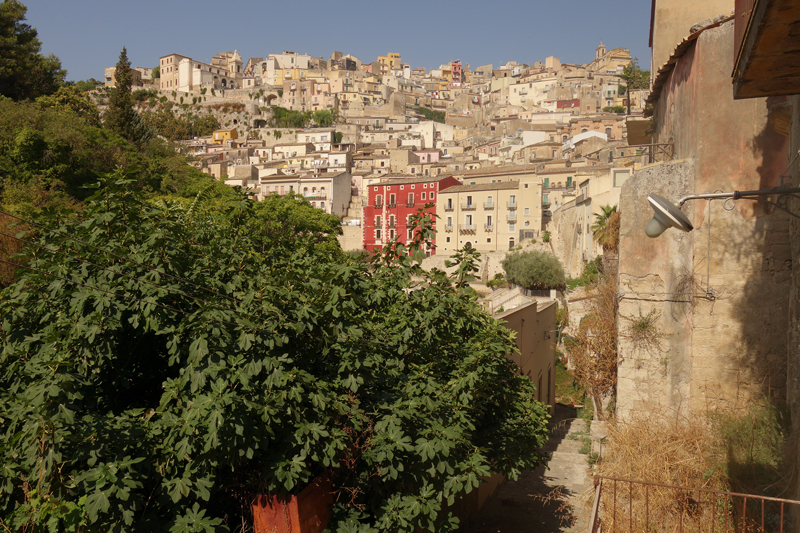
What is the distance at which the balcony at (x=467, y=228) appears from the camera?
181 feet

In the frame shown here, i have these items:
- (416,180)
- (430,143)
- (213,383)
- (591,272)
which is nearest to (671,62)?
(213,383)

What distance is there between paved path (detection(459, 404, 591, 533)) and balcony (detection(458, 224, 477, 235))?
38635 mm

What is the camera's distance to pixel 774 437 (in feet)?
→ 25.1

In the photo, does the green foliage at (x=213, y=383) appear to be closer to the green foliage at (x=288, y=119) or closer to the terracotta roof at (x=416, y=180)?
the terracotta roof at (x=416, y=180)

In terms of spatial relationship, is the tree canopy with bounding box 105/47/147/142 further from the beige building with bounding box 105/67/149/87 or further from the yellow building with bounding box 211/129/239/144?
the beige building with bounding box 105/67/149/87

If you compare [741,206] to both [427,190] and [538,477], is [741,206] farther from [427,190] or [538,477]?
[427,190]

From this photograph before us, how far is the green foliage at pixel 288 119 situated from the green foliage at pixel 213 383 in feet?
342

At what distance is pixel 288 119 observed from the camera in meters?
110

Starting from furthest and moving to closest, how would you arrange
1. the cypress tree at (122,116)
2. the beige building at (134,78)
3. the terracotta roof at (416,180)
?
the beige building at (134,78) < the terracotta roof at (416,180) < the cypress tree at (122,116)

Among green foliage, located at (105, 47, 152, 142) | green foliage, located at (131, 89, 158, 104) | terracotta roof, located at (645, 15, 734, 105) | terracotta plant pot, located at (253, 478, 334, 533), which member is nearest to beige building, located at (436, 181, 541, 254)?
green foliage, located at (105, 47, 152, 142)

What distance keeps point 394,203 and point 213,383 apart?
176 feet

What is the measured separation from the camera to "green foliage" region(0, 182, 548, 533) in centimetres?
589

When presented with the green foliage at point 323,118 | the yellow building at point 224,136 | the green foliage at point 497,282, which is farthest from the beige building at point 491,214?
the green foliage at point 323,118

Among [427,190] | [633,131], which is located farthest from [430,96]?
[633,131]
